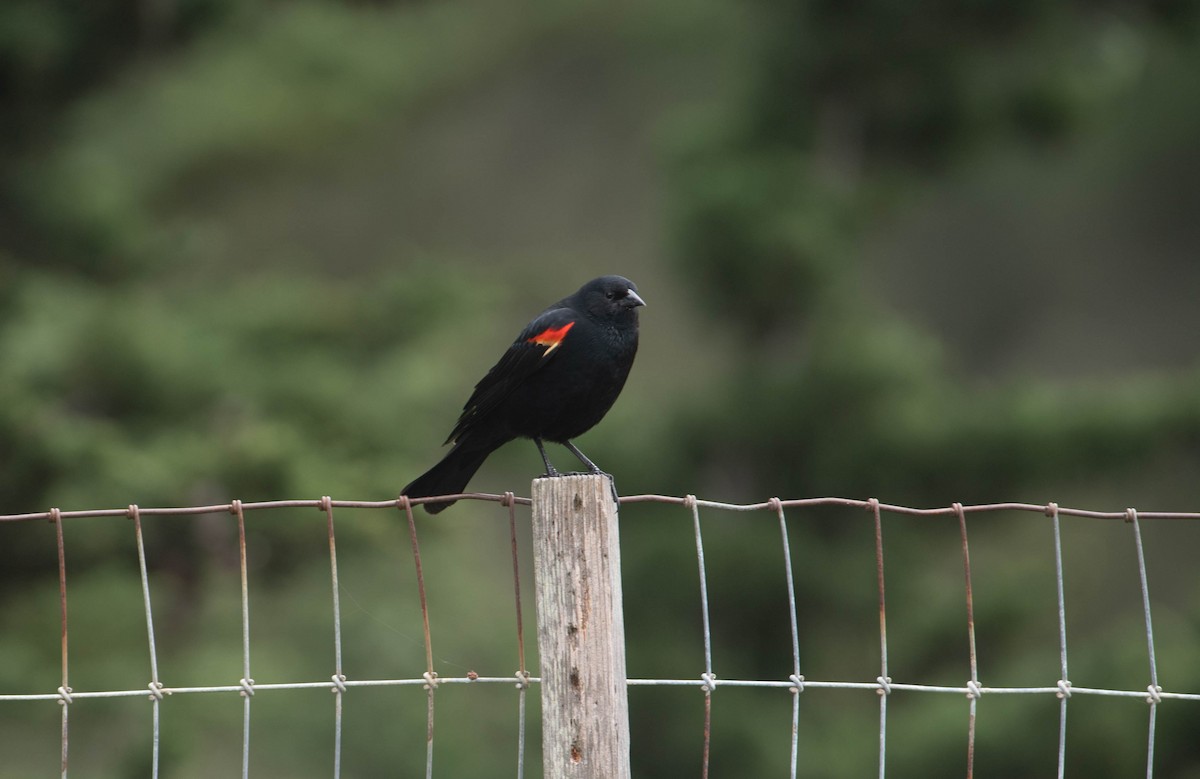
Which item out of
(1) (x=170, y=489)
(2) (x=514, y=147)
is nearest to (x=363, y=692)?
(1) (x=170, y=489)

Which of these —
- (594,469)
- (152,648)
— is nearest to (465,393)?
(594,469)

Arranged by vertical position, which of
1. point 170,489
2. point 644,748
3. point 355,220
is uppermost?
point 355,220

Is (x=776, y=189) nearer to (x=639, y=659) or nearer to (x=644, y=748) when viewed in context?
(x=639, y=659)

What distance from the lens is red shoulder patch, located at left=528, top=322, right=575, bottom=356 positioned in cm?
450

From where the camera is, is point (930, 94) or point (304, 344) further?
point (930, 94)

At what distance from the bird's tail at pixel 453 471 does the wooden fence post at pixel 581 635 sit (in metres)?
1.64

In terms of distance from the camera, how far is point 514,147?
647 inches

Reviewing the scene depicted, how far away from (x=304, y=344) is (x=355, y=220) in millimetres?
7918

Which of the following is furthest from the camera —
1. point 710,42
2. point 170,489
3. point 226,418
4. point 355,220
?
point 355,220

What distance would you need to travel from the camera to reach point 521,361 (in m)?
4.50

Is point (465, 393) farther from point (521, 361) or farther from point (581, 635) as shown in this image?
point (581, 635)

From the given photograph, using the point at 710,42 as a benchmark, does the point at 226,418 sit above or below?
below

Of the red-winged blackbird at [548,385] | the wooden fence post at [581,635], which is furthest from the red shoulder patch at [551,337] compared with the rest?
the wooden fence post at [581,635]

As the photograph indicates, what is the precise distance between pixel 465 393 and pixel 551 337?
25.7ft
